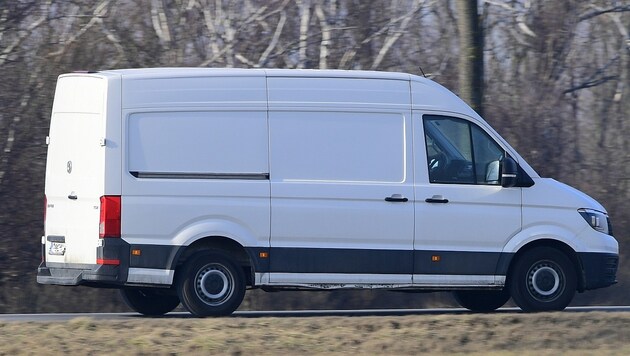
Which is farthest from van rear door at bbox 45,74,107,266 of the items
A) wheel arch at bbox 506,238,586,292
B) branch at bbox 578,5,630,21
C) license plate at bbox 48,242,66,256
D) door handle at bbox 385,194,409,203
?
branch at bbox 578,5,630,21

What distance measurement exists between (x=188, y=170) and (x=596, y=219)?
4.40 metres

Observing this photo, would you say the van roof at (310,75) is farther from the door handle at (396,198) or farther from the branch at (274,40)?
the branch at (274,40)

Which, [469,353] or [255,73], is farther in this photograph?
[255,73]

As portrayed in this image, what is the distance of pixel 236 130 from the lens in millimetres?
10461

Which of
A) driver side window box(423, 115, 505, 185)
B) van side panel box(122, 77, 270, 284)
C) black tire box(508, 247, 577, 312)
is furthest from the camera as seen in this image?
black tire box(508, 247, 577, 312)

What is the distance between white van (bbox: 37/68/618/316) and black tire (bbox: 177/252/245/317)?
1 centimetres

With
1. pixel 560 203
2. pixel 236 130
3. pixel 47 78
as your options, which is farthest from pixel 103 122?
pixel 47 78

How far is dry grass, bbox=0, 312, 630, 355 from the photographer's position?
8.97m

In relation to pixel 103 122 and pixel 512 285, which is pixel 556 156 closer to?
pixel 512 285

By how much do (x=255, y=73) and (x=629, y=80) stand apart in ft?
35.5

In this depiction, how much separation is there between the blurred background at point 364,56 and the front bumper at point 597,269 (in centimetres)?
421

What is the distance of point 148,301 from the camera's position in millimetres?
11758

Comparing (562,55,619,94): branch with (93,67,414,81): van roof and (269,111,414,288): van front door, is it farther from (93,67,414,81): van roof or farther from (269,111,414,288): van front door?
(269,111,414,288): van front door

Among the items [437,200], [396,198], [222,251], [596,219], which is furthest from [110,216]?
[596,219]
